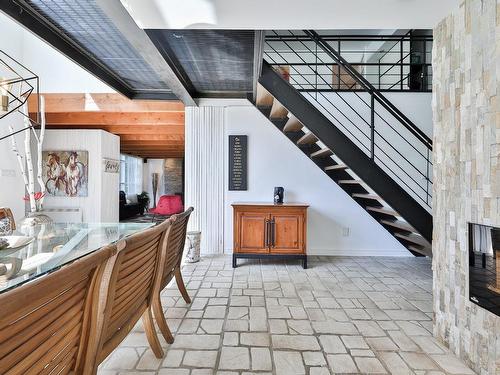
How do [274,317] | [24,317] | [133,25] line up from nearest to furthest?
1. [24,317]
2. [133,25]
3. [274,317]

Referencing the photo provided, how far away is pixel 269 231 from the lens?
12.9 feet

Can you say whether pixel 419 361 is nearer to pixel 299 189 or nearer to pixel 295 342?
pixel 295 342

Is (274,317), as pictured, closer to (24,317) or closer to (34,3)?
(24,317)

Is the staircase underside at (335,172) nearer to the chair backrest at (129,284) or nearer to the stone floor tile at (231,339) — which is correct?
the stone floor tile at (231,339)

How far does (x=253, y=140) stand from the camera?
4598mm

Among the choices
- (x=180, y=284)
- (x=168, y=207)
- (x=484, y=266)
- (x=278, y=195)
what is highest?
(x=278, y=195)

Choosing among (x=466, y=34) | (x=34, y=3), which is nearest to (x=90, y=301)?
(x=34, y=3)

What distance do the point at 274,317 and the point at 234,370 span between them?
0.76 m

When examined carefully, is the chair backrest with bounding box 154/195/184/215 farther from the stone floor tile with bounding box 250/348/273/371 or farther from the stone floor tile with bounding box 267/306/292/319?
the stone floor tile with bounding box 250/348/273/371

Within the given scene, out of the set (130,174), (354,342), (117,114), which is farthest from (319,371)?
(130,174)

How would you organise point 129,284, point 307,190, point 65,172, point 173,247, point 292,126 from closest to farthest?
point 129,284, point 173,247, point 292,126, point 307,190, point 65,172

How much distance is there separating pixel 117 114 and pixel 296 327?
186 inches

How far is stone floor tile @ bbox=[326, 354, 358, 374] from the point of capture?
1790 millimetres

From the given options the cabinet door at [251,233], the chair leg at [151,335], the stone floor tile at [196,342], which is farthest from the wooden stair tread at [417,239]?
the chair leg at [151,335]
